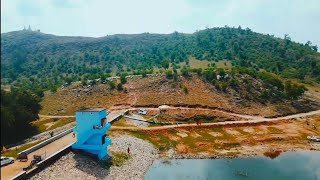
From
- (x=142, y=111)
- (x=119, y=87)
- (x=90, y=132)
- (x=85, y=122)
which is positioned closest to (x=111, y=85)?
(x=119, y=87)

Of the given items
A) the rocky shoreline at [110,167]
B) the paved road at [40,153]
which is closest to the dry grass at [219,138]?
the rocky shoreline at [110,167]

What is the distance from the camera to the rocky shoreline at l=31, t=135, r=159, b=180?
2458 inches

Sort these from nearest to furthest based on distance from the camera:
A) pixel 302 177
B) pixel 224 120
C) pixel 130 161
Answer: pixel 302 177 → pixel 130 161 → pixel 224 120

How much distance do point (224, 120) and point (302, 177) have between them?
45.5 meters

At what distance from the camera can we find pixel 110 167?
73062mm

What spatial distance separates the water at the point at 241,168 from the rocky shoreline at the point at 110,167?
2652 mm

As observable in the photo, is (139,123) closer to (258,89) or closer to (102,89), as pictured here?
(102,89)

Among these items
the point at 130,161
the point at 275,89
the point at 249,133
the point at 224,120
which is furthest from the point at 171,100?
the point at 130,161

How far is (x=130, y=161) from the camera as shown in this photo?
8000 cm

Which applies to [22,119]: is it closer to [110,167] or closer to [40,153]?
[40,153]

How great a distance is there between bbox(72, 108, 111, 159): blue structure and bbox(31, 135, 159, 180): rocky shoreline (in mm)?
1981

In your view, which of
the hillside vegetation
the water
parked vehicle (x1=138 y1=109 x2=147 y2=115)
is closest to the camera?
the water

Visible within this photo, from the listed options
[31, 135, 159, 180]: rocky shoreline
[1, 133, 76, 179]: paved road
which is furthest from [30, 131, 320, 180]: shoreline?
[1, 133, 76, 179]: paved road

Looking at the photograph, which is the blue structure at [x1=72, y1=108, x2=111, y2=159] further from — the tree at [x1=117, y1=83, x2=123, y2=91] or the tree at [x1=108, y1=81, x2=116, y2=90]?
the tree at [x1=108, y1=81, x2=116, y2=90]
